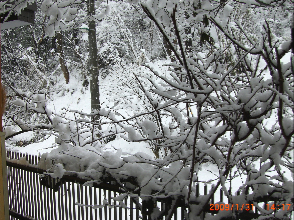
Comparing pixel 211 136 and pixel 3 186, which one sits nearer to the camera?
pixel 211 136

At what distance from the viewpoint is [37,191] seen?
9.78ft

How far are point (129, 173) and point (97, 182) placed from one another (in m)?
0.31

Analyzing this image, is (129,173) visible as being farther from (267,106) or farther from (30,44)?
(30,44)
